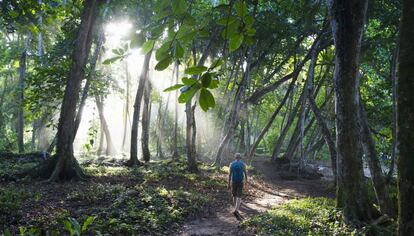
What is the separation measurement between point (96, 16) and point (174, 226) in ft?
29.5

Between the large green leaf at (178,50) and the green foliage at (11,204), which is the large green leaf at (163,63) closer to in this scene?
the large green leaf at (178,50)

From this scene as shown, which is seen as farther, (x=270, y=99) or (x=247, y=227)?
(x=270, y=99)

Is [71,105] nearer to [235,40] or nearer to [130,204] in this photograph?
[130,204]

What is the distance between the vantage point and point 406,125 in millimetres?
2219

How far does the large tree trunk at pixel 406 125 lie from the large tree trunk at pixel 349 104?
5.42m

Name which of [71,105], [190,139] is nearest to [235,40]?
[71,105]

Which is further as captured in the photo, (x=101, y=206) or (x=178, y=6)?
(x=101, y=206)

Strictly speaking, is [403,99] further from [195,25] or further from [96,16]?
[96,16]

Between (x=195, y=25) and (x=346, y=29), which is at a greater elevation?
(x=346, y=29)

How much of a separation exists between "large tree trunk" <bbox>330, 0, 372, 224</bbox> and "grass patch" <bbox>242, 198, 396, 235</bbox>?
19.1 inches

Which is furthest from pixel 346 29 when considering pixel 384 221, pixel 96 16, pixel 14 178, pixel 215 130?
pixel 215 130

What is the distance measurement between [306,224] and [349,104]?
3307 millimetres

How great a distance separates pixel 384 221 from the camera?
312 inches

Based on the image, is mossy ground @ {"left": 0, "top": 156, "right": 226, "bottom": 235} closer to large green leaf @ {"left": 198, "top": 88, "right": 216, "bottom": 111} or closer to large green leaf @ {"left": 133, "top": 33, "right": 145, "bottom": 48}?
large green leaf @ {"left": 133, "top": 33, "right": 145, "bottom": 48}
